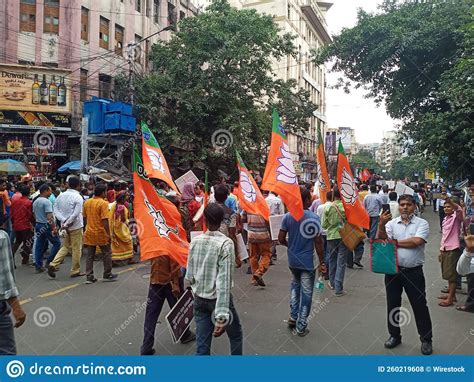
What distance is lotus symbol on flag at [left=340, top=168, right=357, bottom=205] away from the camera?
21.2 ft

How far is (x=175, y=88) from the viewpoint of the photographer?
22.1m

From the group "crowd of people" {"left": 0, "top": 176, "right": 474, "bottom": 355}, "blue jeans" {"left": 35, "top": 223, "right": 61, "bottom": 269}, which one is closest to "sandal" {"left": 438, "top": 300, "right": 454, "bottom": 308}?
"crowd of people" {"left": 0, "top": 176, "right": 474, "bottom": 355}

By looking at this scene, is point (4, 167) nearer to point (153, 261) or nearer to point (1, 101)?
point (1, 101)

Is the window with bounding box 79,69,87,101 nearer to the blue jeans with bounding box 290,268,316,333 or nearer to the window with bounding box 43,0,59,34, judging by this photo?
the window with bounding box 43,0,59,34

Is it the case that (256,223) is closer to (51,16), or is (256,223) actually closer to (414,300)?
(414,300)

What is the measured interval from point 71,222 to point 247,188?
3264 millimetres

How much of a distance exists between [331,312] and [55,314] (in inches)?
145

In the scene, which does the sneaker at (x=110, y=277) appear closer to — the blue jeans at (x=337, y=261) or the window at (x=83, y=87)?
the blue jeans at (x=337, y=261)

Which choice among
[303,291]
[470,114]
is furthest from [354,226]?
[470,114]

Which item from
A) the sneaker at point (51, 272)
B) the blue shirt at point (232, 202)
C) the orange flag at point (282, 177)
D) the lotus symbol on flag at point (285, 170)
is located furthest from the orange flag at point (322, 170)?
the sneaker at point (51, 272)

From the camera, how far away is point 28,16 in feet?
66.3

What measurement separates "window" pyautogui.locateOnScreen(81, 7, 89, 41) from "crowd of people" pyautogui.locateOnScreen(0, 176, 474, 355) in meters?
14.8

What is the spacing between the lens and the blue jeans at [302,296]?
512 centimetres

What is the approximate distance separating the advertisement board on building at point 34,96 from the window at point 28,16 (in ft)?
7.91
